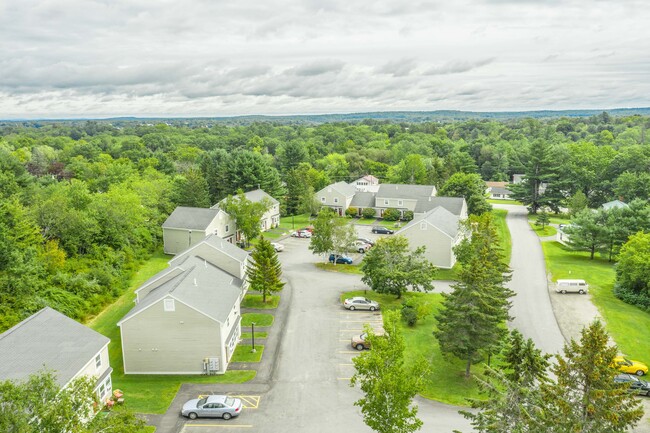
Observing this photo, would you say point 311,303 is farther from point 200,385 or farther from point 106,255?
point 106,255

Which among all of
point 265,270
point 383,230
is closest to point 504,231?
point 383,230

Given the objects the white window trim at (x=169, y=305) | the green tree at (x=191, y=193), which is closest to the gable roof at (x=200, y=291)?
the white window trim at (x=169, y=305)

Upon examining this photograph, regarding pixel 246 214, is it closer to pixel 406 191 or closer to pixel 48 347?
pixel 406 191

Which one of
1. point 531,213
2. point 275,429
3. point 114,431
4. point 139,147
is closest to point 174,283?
point 275,429

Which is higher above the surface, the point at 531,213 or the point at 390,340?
the point at 390,340

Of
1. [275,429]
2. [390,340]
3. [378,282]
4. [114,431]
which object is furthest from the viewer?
[378,282]
